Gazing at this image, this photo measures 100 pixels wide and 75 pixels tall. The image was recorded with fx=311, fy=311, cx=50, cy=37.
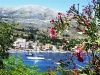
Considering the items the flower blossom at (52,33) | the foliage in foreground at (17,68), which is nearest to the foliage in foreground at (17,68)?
the foliage in foreground at (17,68)

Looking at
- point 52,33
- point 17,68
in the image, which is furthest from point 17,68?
point 52,33

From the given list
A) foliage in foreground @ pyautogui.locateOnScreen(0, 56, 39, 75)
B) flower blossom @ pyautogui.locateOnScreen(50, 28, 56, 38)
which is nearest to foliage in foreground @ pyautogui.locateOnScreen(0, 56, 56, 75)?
foliage in foreground @ pyautogui.locateOnScreen(0, 56, 39, 75)

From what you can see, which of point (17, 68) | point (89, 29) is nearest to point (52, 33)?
point (89, 29)

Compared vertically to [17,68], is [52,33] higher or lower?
higher

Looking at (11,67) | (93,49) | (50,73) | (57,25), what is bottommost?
(11,67)

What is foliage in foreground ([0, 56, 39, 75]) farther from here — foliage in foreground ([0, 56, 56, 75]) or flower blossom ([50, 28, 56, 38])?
flower blossom ([50, 28, 56, 38])

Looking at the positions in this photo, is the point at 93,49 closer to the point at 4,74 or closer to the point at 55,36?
the point at 55,36

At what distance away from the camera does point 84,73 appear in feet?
14.9

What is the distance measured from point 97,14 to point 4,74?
70.8ft

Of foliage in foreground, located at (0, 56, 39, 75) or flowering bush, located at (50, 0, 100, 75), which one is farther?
foliage in foreground, located at (0, 56, 39, 75)

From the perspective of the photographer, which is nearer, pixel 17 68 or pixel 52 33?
pixel 52 33

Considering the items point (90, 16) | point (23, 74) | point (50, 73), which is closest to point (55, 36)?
point (90, 16)

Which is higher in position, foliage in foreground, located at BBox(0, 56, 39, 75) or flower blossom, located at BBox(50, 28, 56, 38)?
flower blossom, located at BBox(50, 28, 56, 38)

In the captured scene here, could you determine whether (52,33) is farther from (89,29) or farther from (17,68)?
(17,68)
